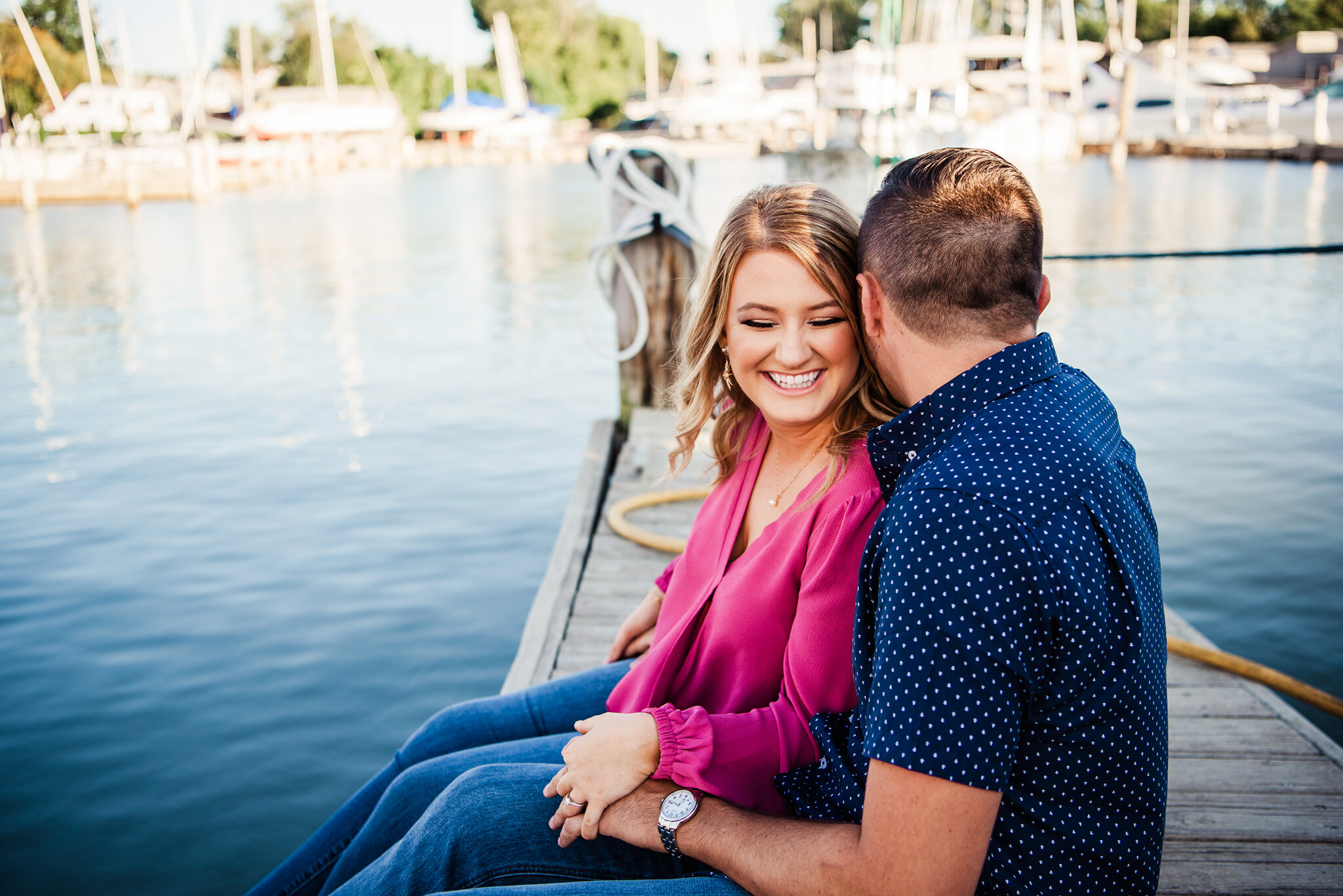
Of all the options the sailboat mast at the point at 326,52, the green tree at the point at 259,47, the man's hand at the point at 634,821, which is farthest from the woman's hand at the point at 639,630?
the green tree at the point at 259,47

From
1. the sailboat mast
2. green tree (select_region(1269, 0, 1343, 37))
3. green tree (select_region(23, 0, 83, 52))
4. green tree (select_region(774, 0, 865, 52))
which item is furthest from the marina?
Result: green tree (select_region(774, 0, 865, 52))

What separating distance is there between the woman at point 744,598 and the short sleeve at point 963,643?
0.47 meters

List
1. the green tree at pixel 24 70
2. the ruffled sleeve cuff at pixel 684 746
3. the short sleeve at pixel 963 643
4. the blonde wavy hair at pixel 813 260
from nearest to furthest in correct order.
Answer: the short sleeve at pixel 963 643, the ruffled sleeve cuff at pixel 684 746, the blonde wavy hair at pixel 813 260, the green tree at pixel 24 70

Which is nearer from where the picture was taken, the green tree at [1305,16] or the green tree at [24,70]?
the green tree at [24,70]

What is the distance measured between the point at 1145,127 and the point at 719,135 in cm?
2101

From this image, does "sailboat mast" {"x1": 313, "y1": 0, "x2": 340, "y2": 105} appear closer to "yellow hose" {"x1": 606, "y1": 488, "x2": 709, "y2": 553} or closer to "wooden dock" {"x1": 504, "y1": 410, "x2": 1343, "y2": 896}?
"yellow hose" {"x1": 606, "y1": 488, "x2": 709, "y2": 553}

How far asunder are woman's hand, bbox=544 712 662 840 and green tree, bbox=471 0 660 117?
70048mm

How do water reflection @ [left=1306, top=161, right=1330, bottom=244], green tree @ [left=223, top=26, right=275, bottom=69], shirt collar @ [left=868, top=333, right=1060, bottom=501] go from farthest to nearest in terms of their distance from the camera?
1. green tree @ [left=223, top=26, right=275, bottom=69]
2. water reflection @ [left=1306, top=161, right=1330, bottom=244]
3. shirt collar @ [left=868, top=333, right=1060, bottom=501]

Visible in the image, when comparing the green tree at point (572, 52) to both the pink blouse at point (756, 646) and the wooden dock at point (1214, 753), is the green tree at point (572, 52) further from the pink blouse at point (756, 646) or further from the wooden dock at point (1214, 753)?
the pink blouse at point (756, 646)

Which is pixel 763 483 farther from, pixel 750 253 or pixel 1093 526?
pixel 1093 526

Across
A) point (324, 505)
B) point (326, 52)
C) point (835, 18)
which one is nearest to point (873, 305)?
point (324, 505)

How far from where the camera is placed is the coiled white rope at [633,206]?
536cm

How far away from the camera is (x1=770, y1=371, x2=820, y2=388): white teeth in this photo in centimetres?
196

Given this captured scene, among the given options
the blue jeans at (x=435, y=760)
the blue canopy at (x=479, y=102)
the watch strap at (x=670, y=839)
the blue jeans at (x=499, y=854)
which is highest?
the blue canopy at (x=479, y=102)
